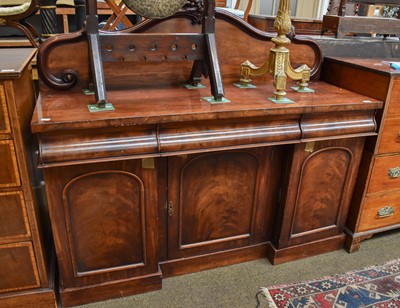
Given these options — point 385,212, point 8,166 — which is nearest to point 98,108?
point 8,166

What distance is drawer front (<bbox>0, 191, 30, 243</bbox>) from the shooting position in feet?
4.22

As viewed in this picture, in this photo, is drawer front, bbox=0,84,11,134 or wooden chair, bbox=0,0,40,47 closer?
drawer front, bbox=0,84,11,134

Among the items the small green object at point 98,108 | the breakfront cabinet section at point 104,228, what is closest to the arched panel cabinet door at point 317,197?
the breakfront cabinet section at point 104,228

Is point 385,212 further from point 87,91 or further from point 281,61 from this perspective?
point 87,91

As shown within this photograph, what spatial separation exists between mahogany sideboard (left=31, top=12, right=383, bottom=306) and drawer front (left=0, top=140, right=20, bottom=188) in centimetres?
10

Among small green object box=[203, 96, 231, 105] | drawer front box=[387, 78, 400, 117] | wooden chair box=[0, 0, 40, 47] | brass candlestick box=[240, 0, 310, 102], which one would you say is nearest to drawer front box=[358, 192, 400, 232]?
drawer front box=[387, 78, 400, 117]

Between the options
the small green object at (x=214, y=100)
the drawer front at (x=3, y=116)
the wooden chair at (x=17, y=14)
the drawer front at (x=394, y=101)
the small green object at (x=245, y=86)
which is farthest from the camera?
the wooden chair at (x=17, y=14)

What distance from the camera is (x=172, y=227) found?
1622 mm

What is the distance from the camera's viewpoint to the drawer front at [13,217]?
1286mm

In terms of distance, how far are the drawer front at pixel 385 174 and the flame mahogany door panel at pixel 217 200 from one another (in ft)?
1.74

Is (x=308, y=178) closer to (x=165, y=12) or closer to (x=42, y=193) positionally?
(x=165, y=12)

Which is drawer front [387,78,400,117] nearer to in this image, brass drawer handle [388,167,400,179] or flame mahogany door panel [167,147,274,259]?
brass drawer handle [388,167,400,179]

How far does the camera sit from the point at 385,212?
194 centimetres

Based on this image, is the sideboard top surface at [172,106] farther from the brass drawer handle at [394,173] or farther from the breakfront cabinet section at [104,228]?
the brass drawer handle at [394,173]
